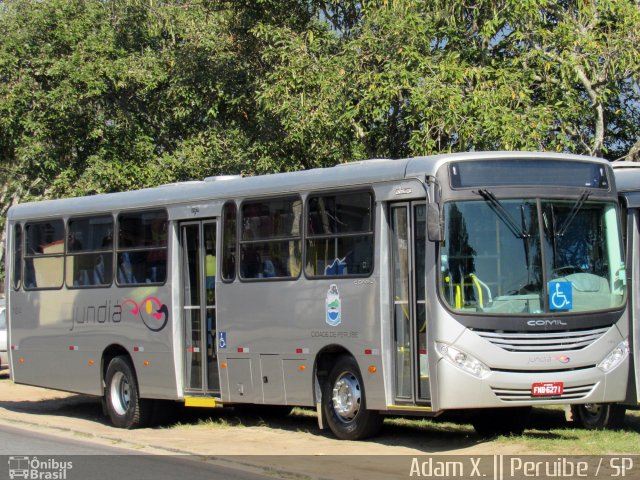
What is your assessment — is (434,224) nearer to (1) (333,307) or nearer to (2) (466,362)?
(2) (466,362)

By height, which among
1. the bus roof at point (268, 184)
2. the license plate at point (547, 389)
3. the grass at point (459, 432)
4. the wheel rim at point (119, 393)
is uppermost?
the bus roof at point (268, 184)

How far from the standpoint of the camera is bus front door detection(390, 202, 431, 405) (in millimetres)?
12055

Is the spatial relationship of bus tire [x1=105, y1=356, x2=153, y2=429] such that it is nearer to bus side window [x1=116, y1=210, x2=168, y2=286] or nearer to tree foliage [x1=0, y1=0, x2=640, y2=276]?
bus side window [x1=116, y1=210, x2=168, y2=286]

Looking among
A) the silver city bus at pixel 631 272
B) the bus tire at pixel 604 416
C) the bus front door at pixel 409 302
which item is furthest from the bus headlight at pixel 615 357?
the bus front door at pixel 409 302

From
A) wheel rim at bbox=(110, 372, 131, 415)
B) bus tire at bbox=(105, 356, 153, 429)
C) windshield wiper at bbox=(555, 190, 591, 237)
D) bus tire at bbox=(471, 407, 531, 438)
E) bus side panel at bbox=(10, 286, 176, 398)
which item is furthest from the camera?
wheel rim at bbox=(110, 372, 131, 415)

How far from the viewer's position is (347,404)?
516 inches

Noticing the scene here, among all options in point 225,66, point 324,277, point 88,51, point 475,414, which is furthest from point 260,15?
point 475,414

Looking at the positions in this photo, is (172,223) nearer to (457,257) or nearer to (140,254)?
(140,254)

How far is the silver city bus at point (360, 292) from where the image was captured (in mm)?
11617

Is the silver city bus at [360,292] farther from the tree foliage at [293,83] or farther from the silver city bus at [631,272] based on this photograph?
the tree foliage at [293,83]

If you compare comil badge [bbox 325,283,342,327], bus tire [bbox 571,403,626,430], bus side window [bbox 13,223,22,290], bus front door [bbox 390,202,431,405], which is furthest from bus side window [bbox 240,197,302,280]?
bus side window [bbox 13,223,22,290]

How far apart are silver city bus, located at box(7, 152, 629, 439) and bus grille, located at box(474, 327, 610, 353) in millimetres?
15

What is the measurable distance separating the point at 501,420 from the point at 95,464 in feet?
15.7

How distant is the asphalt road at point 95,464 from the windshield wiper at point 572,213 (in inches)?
163
